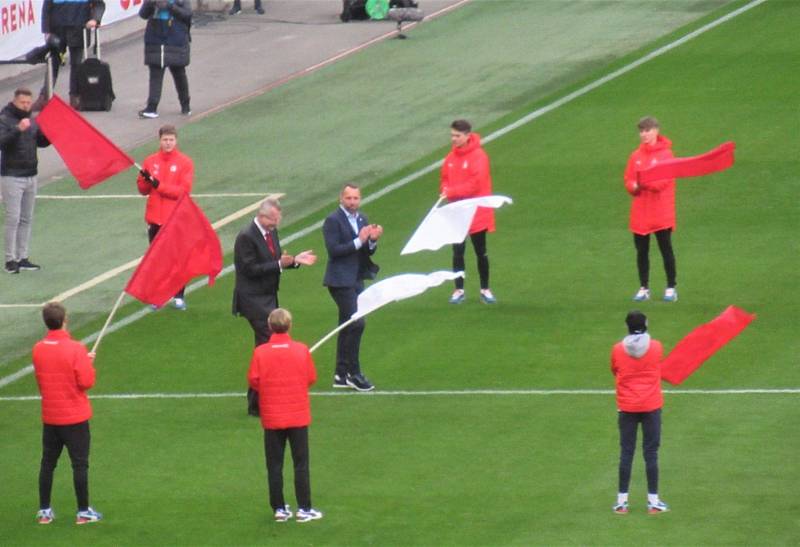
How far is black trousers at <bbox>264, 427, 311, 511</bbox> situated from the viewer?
47.1 feet

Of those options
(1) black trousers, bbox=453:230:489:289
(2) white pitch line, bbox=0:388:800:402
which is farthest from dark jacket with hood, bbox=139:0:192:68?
(2) white pitch line, bbox=0:388:800:402

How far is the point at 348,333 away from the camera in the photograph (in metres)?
18.2

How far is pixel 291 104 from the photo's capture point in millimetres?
31875

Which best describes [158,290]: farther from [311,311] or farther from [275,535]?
[311,311]

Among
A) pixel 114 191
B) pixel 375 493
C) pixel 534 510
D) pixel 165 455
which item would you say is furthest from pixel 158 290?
pixel 114 191

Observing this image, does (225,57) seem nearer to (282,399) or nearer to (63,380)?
(63,380)

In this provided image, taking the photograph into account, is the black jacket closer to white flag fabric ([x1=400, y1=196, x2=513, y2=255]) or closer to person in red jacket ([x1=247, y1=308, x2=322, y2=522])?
white flag fabric ([x1=400, y1=196, x2=513, y2=255])

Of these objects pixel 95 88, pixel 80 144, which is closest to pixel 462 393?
pixel 80 144

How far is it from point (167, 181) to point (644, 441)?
8.71 meters

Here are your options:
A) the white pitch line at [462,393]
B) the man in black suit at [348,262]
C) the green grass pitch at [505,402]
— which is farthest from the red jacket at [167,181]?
the man in black suit at [348,262]

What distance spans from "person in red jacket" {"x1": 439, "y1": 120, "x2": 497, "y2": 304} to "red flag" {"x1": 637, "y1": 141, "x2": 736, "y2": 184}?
236cm

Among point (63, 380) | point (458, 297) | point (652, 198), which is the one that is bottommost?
point (458, 297)

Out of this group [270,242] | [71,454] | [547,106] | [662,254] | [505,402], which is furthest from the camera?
[547,106]

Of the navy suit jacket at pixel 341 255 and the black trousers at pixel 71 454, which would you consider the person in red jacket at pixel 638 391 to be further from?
the navy suit jacket at pixel 341 255
